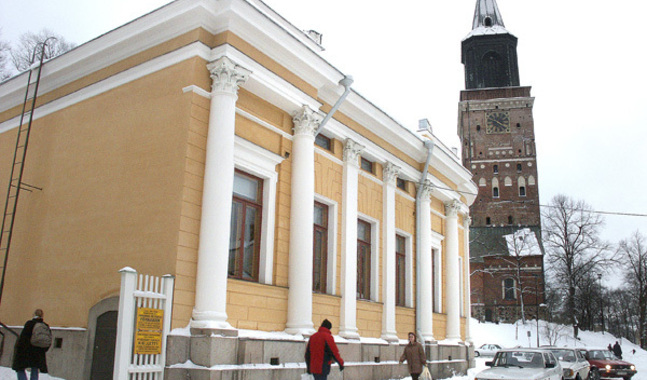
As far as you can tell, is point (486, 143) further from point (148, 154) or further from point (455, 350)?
point (148, 154)

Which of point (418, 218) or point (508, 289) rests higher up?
point (508, 289)

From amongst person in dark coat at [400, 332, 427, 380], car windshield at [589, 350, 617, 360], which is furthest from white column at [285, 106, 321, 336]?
car windshield at [589, 350, 617, 360]

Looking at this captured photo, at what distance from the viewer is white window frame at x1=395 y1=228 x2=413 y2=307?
19219mm

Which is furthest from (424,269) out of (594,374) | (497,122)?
(497,122)

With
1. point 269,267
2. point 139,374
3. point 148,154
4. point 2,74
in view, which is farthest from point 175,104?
point 2,74

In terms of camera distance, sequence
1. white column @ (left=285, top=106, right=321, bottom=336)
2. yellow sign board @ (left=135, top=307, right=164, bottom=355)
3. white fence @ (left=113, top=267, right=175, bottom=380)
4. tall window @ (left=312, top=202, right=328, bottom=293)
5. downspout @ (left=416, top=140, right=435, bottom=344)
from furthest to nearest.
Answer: downspout @ (left=416, top=140, right=435, bottom=344) < tall window @ (left=312, top=202, right=328, bottom=293) < white column @ (left=285, top=106, right=321, bottom=336) < yellow sign board @ (left=135, top=307, right=164, bottom=355) < white fence @ (left=113, top=267, right=175, bottom=380)

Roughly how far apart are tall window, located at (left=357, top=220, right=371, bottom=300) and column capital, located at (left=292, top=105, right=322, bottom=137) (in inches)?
165

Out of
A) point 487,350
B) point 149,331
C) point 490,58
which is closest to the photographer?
point 149,331

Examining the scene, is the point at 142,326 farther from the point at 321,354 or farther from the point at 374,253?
the point at 374,253

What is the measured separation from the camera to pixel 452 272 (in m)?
22.2

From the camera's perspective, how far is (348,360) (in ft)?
47.9

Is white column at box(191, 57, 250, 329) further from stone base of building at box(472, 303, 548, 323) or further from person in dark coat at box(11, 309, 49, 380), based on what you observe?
stone base of building at box(472, 303, 548, 323)

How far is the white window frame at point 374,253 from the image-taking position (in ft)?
55.9

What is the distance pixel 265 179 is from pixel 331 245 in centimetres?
305
